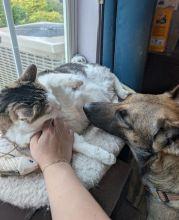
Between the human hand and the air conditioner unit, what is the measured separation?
0.82m

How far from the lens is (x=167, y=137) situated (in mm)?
802

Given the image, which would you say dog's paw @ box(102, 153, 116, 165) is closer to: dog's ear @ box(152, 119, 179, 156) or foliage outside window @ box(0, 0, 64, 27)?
dog's ear @ box(152, 119, 179, 156)

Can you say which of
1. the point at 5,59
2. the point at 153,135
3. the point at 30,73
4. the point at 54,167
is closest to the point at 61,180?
the point at 54,167

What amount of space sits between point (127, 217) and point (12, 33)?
120 centimetres

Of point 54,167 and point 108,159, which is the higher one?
point 54,167

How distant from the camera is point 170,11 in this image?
1555 mm

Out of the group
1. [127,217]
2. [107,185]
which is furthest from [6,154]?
[127,217]

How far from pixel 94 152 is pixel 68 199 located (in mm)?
340

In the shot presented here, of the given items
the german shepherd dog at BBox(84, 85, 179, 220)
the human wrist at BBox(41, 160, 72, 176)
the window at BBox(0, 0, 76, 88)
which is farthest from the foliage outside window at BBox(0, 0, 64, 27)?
the human wrist at BBox(41, 160, 72, 176)

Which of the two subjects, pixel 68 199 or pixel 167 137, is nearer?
pixel 68 199

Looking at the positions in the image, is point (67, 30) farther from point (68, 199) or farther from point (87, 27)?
point (68, 199)

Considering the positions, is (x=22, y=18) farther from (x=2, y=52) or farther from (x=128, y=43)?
(x=128, y=43)

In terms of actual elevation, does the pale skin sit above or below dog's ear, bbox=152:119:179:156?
below

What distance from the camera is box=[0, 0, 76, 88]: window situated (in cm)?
143
